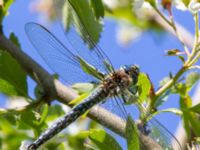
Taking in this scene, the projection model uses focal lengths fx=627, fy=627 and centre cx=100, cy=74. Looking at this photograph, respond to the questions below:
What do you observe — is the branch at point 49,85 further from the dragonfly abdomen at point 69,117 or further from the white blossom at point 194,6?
the white blossom at point 194,6

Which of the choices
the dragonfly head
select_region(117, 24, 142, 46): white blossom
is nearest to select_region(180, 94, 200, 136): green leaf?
the dragonfly head

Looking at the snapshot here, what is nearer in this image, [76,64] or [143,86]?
[143,86]

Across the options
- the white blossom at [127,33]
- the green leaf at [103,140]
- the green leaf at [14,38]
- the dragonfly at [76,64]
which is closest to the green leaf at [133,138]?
the green leaf at [103,140]

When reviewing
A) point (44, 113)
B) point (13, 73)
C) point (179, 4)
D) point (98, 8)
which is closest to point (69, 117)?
point (44, 113)

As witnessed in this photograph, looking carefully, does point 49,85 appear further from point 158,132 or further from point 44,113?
point 158,132

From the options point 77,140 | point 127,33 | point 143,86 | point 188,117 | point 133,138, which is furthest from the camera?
point 127,33

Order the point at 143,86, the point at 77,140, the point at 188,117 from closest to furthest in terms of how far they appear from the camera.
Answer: the point at 143,86
the point at 188,117
the point at 77,140
